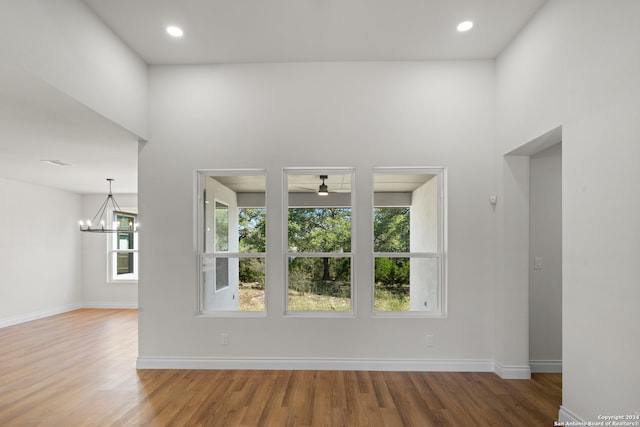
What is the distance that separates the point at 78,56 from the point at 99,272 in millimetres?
6130

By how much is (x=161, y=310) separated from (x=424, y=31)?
3.90 meters

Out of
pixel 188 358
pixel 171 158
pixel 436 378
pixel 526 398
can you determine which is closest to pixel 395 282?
pixel 436 378

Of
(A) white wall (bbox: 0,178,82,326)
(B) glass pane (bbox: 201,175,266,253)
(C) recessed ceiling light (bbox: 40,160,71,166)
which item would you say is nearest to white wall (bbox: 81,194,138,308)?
(A) white wall (bbox: 0,178,82,326)

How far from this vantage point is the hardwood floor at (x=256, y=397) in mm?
2666

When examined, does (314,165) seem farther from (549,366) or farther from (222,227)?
(549,366)

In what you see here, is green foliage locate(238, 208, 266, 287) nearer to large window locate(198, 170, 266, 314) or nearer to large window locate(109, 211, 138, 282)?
large window locate(198, 170, 266, 314)

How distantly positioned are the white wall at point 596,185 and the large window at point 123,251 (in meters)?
7.61

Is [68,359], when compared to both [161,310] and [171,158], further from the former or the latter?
[171,158]

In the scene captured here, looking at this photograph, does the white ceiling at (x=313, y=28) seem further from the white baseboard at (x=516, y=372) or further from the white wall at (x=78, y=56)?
the white baseboard at (x=516, y=372)

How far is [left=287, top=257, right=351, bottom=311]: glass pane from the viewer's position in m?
3.79

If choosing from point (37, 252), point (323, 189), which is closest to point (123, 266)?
point (37, 252)

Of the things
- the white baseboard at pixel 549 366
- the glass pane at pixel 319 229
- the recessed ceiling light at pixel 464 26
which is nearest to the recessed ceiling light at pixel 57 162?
the glass pane at pixel 319 229

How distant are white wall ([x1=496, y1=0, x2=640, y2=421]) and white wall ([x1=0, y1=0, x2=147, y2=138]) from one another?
146 inches

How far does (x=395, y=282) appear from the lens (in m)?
3.78
